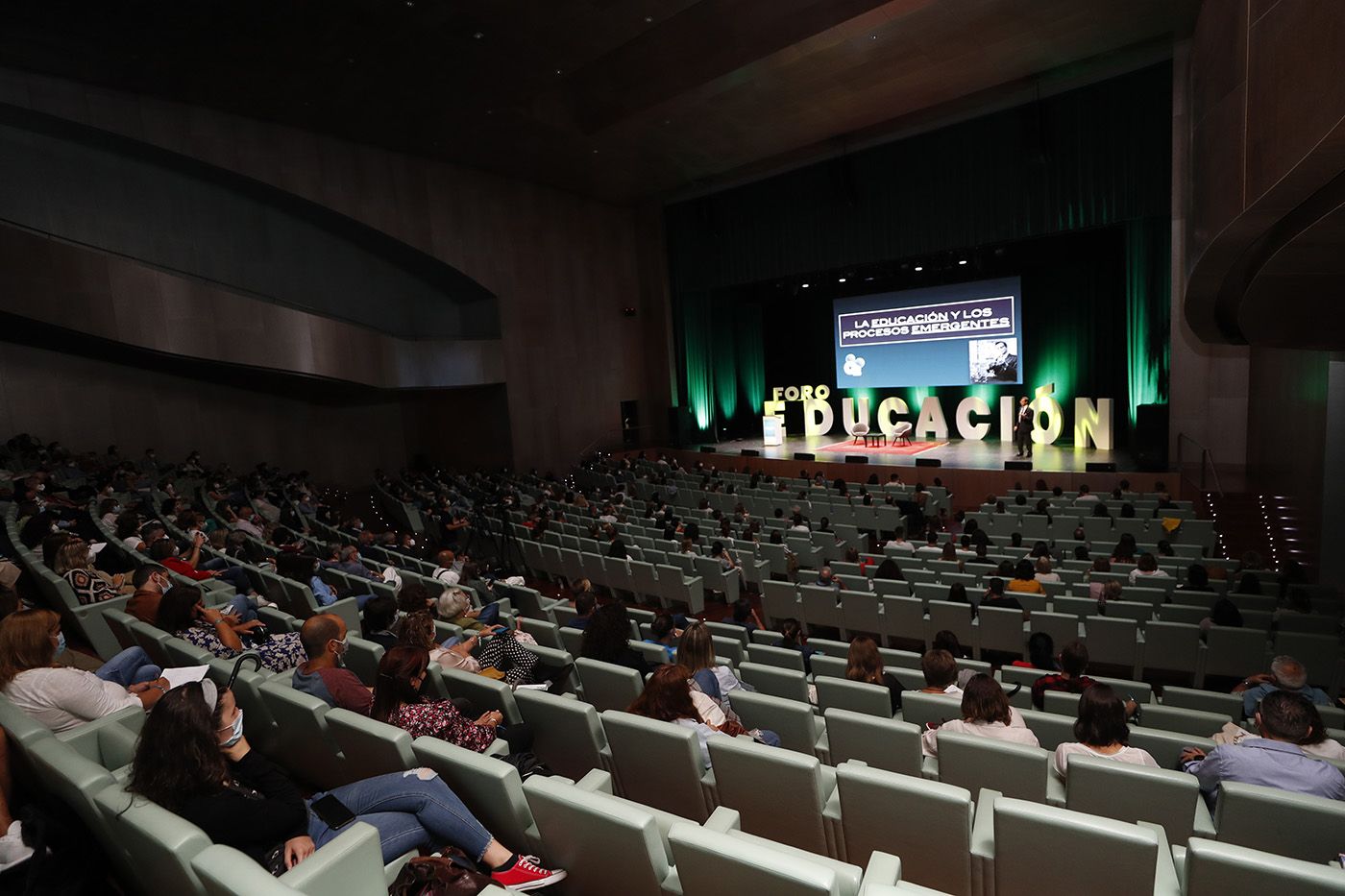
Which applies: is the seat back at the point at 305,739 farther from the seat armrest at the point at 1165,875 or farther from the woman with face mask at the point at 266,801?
the seat armrest at the point at 1165,875

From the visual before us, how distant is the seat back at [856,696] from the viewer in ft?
12.5

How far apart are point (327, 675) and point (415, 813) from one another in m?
1.18

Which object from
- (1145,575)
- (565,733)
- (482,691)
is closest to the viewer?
(565,733)

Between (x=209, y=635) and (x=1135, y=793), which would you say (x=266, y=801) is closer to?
(x=209, y=635)

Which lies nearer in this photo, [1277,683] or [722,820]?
[722,820]

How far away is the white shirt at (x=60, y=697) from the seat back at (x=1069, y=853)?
348cm

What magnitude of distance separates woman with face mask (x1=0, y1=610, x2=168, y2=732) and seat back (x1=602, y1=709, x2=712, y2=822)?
2093mm

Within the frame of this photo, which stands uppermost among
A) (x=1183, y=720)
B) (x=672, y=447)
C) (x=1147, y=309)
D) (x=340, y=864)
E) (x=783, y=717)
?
(x=1147, y=309)

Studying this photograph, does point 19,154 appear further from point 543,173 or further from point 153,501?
point 543,173

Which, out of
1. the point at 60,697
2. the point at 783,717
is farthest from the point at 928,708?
the point at 60,697

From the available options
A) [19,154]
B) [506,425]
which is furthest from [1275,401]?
[19,154]

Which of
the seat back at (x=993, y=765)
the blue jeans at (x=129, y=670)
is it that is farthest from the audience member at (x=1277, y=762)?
the blue jeans at (x=129, y=670)

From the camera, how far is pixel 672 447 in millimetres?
20672

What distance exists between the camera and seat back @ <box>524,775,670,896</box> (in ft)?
6.61
